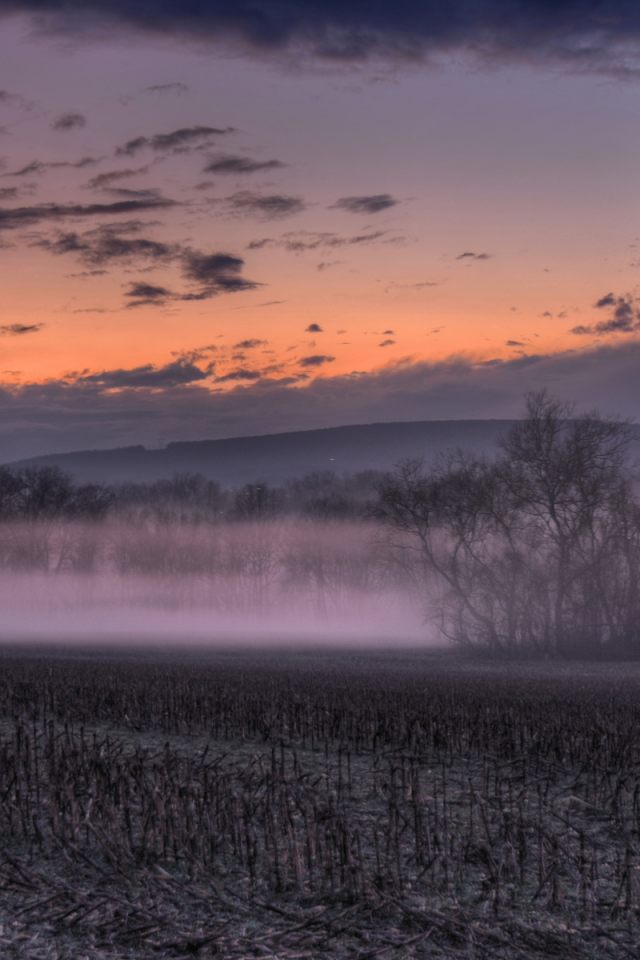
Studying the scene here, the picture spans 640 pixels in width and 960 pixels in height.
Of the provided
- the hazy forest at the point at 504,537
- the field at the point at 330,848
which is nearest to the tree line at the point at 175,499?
the hazy forest at the point at 504,537

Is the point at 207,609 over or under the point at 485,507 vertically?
under

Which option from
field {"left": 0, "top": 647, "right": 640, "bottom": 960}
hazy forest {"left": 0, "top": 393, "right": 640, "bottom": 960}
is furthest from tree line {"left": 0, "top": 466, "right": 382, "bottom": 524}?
field {"left": 0, "top": 647, "right": 640, "bottom": 960}

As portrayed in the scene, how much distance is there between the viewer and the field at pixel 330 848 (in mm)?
5809

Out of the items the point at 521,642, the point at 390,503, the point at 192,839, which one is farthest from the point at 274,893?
the point at 390,503

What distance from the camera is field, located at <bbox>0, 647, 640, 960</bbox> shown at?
19.1 ft

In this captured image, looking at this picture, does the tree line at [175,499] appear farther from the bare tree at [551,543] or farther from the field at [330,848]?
the field at [330,848]

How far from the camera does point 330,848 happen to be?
7.02m

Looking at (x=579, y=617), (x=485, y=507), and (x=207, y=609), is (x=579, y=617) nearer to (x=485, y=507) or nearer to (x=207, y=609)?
(x=485, y=507)

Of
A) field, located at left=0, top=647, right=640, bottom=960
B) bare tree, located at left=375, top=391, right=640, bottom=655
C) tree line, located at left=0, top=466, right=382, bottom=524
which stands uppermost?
tree line, located at left=0, top=466, right=382, bottom=524

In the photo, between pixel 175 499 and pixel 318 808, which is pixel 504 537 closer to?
pixel 318 808

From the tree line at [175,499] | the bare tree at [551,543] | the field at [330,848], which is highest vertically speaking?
the tree line at [175,499]

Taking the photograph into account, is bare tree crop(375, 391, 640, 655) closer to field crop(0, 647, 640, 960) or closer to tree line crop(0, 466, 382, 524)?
tree line crop(0, 466, 382, 524)

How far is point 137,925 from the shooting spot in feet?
19.6

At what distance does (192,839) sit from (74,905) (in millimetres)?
1298
